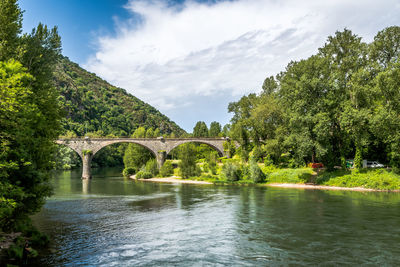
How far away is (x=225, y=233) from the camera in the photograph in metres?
19.4

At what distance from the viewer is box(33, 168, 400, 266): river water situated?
1452 centimetres

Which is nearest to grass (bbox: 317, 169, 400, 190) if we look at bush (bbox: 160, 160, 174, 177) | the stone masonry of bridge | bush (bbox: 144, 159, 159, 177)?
bush (bbox: 160, 160, 174, 177)

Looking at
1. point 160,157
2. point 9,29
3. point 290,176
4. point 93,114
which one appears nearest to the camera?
point 9,29

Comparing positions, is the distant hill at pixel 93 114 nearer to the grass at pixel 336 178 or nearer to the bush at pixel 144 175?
the bush at pixel 144 175

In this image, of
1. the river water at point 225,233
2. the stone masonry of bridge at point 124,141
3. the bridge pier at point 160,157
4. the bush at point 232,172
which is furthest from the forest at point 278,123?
the stone masonry of bridge at point 124,141

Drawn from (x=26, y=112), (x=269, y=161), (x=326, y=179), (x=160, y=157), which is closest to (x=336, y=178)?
(x=326, y=179)

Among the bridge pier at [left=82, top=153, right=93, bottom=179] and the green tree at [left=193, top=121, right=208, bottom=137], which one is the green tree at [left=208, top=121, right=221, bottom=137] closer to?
the green tree at [left=193, top=121, right=208, bottom=137]

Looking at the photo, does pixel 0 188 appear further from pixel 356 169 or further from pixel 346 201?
pixel 356 169

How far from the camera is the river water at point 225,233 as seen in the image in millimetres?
14516

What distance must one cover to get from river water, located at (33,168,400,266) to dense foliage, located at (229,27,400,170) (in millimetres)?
12007

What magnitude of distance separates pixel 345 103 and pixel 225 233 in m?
32.0

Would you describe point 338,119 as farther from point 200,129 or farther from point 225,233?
point 200,129

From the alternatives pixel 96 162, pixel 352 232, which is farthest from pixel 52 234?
pixel 96 162

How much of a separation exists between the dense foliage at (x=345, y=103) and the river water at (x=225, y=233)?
39.4 ft
